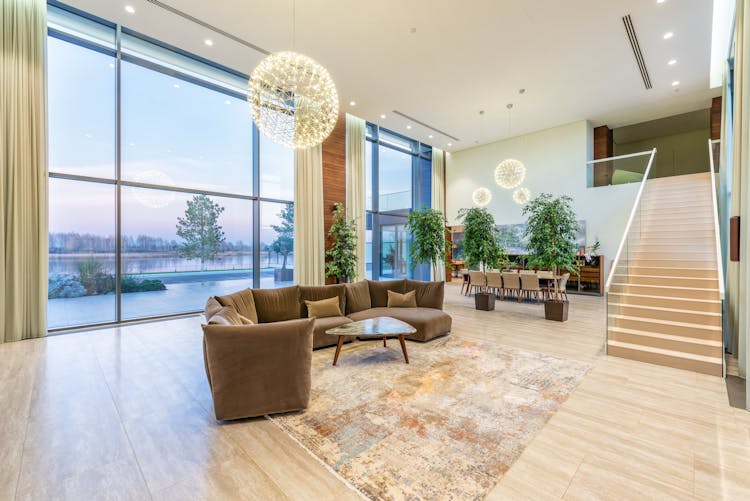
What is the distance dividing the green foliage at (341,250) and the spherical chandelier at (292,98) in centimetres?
508

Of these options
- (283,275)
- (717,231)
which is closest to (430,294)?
(283,275)

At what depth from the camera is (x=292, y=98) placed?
3.65m

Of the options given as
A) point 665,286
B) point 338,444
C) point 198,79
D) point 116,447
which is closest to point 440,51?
point 198,79

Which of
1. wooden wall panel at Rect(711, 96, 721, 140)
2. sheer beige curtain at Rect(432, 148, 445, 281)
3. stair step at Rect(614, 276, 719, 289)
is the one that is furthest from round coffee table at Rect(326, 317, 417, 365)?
wooden wall panel at Rect(711, 96, 721, 140)

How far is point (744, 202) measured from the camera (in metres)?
3.70

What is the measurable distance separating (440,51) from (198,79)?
5195 mm

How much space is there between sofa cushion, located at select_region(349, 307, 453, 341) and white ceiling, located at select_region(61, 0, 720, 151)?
4.94m

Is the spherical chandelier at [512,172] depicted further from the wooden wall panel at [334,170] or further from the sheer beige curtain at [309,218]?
the sheer beige curtain at [309,218]

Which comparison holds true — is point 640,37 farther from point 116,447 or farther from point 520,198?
point 116,447

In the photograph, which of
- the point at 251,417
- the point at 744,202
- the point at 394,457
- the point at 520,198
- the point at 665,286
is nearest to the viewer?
the point at 394,457

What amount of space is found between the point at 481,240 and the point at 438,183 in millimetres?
5904

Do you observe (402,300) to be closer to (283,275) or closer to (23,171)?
(283,275)

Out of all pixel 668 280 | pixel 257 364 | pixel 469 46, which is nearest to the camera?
pixel 257 364

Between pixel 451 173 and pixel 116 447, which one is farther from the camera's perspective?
pixel 451 173
